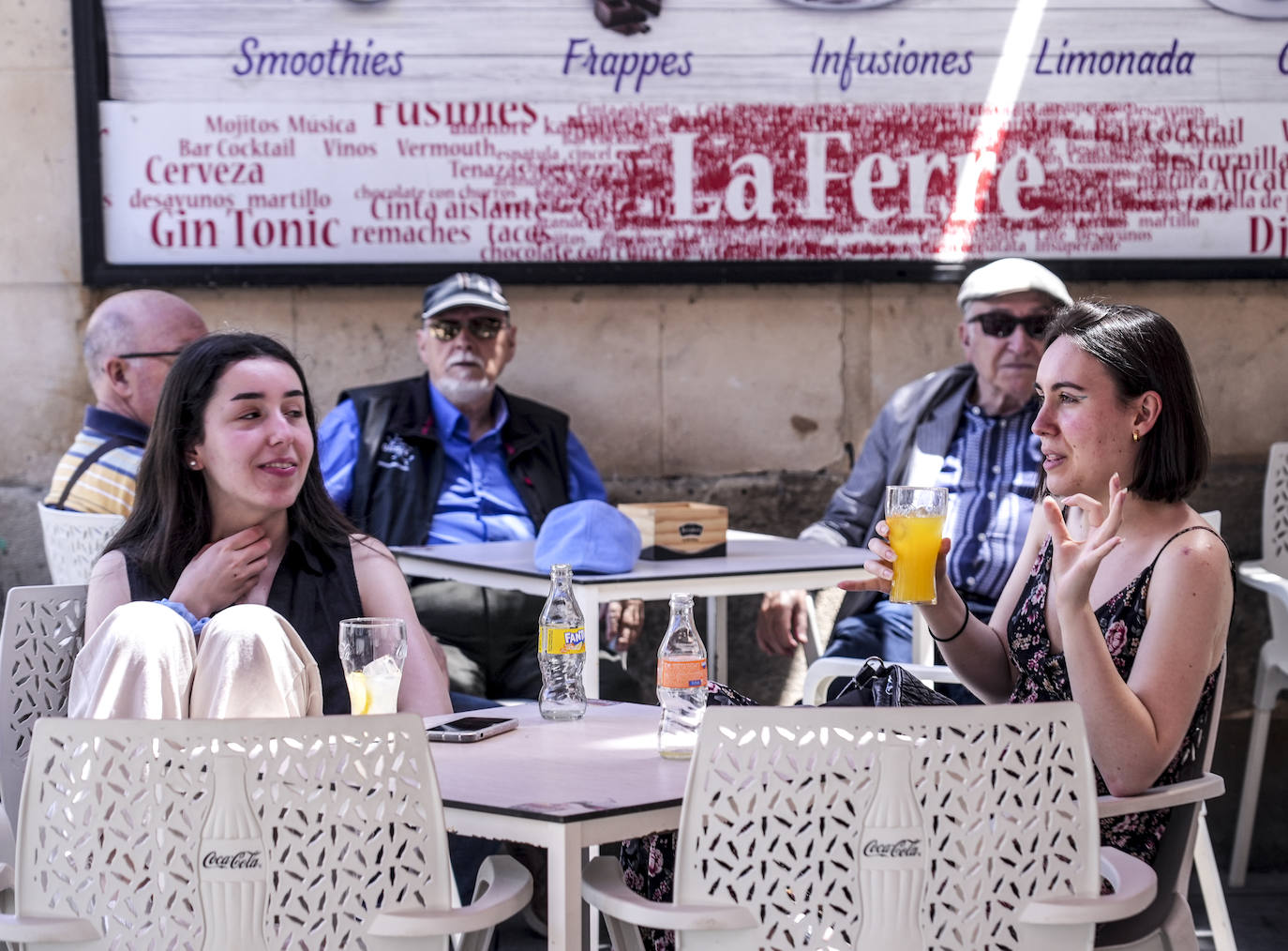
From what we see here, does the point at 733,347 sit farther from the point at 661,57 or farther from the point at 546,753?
the point at 546,753

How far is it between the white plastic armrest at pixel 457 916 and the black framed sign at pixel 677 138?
3.22 meters

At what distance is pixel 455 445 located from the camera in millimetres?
4809

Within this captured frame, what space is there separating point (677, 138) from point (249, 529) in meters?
2.50

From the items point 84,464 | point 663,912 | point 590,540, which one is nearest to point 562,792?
→ point 663,912

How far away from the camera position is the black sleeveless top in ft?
9.11

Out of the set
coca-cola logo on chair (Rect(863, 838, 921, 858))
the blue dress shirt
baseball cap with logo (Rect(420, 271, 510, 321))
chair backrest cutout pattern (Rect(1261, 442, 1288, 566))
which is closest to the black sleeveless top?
coca-cola logo on chair (Rect(863, 838, 921, 858))

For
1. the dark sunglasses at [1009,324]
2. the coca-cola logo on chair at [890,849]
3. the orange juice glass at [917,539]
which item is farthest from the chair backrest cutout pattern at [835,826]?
the dark sunglasses at [1009,324]

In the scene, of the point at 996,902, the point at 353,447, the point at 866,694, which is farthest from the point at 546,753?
the point at 353,447

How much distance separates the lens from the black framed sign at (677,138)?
4828 millimetres

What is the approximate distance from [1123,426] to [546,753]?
1109 millimetres

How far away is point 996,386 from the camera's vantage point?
15.0ft

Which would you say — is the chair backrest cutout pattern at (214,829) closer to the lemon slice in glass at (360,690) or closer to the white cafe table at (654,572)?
the lemon slice in glass at (360,690)

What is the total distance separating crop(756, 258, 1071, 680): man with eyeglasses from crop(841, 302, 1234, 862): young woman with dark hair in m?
1.45

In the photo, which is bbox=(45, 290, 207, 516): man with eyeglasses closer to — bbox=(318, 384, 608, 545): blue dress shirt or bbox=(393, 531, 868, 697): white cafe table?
bbox=(318, 384, 608, 545): blue dress shirt
